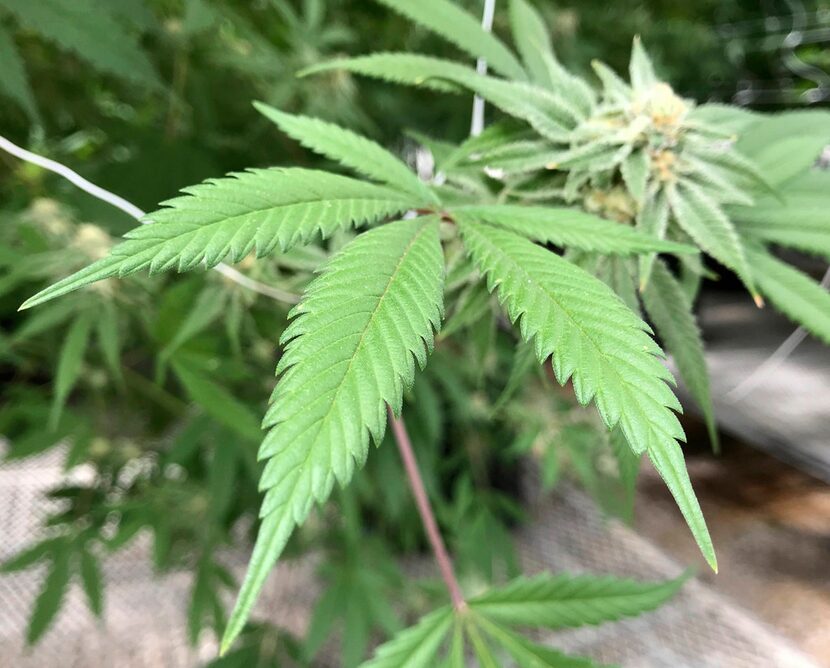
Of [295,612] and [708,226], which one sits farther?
[295,612]

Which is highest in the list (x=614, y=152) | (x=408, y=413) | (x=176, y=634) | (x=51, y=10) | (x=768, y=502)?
(x=51, y=10)

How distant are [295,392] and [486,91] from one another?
0.67 ft

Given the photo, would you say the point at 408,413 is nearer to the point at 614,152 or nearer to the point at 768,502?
the point at 614,152

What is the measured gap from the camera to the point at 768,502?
1.13 meters

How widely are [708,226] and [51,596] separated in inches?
28.9

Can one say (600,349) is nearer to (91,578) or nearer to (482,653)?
(482,653)

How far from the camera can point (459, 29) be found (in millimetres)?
379

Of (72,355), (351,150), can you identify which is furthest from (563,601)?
(72,355)

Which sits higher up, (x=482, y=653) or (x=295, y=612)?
(x=482, y=653)

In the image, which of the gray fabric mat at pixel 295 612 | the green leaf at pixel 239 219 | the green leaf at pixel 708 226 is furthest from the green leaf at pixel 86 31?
the gray fabric mat at pixel 295 612

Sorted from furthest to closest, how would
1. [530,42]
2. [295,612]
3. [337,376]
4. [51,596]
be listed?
1. [295,612]
2. [51,596]
3. [530,42]
4. [337,376]

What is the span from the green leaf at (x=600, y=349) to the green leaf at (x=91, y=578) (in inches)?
26.4

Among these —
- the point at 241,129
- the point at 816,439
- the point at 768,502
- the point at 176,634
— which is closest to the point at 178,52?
the point at 241,129

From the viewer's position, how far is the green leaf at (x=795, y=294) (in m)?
0.31
